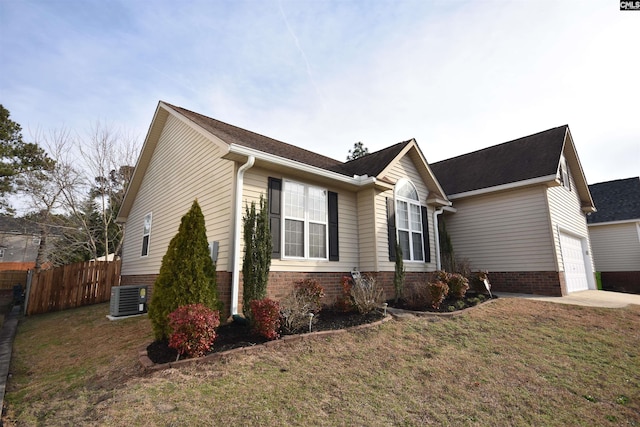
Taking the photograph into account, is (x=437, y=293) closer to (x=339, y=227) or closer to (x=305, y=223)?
(x=339, y=227)

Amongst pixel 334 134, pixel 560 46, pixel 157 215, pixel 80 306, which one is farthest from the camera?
pixel 334 134

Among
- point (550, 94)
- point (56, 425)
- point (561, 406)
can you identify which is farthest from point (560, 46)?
point (56, 425)

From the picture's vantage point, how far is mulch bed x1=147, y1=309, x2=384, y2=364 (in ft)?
16.6

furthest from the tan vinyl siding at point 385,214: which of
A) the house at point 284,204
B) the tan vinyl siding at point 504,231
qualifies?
the tan vinyl siding at point 504,231

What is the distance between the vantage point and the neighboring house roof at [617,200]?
18484mm

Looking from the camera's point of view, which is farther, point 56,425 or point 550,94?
point 550,94

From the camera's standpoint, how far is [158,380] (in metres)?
4.04

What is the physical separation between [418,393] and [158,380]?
325cm

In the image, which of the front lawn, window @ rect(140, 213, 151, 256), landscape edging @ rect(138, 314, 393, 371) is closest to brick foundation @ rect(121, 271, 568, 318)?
window @ rect(140, 213, 151, 256)

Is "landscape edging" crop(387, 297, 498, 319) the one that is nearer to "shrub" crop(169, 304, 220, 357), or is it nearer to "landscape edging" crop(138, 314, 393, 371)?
"landscape edging" crop(138, 314, 393, 371)

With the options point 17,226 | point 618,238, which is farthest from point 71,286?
point 618,238

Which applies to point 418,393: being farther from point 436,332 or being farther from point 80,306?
point 80,306

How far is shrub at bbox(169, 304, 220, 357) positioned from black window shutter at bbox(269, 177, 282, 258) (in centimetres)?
290

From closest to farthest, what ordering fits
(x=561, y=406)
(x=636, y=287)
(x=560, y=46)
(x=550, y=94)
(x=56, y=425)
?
1. (x=56, y=425)
2. (x=561, y=406)
3. (x=560, y=46)
4. (x=550, y=94)
5. (x=636, y=287)
